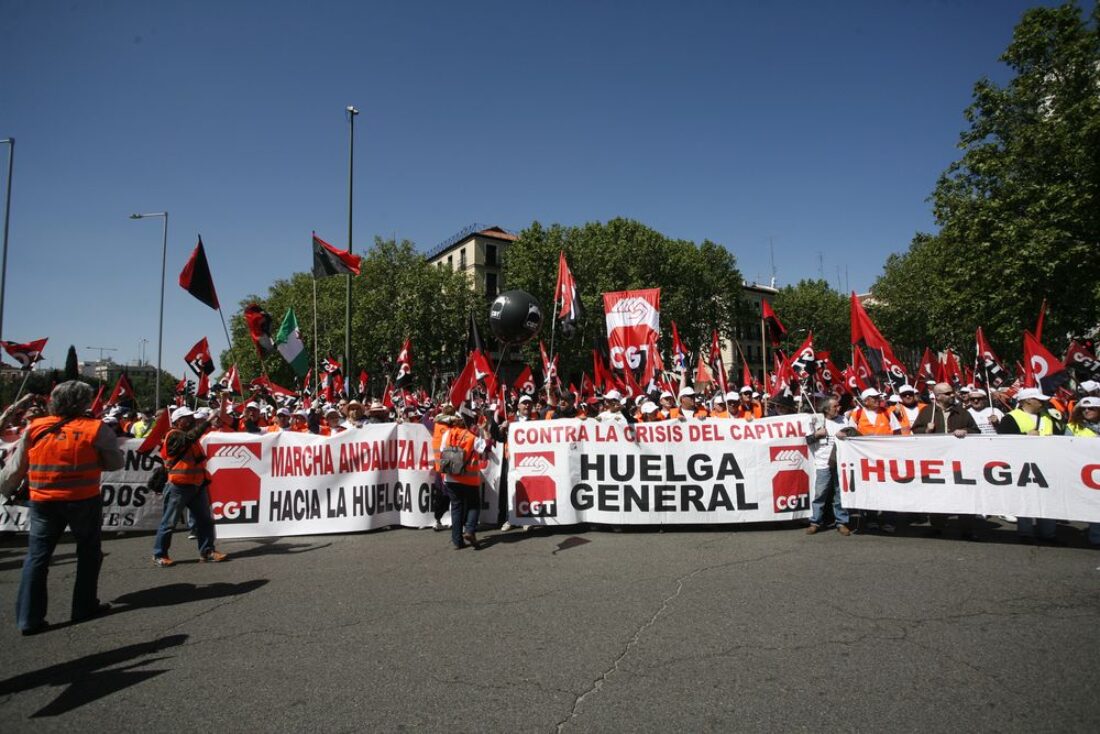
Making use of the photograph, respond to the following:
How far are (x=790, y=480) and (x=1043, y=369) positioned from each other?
18.3 feet

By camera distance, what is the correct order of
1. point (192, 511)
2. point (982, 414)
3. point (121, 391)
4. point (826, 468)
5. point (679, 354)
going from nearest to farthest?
point (192, 511)
point (826, 468)
point (982, 414)
point (121, 391)
point (679, 354)

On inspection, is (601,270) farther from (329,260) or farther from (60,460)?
(60,460)

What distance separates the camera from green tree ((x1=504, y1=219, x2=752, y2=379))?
44438mm

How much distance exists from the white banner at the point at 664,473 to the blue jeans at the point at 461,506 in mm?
1084

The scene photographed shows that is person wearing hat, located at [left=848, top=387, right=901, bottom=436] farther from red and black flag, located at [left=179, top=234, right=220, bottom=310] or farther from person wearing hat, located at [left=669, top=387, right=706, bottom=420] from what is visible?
red and black flag, located at [left=179, top=234, right=220, bottom=310]

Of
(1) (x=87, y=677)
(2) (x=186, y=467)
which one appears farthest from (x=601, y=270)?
(1) (x=87, y=677)

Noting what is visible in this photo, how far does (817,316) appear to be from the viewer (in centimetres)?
6550

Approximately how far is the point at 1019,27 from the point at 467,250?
171ft

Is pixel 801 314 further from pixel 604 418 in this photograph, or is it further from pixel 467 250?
pixel 604 418

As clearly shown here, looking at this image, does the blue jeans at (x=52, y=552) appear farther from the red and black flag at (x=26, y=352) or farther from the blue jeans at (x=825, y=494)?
the red and black flag at (x=26, y=352)

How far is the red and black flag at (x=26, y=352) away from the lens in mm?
13195

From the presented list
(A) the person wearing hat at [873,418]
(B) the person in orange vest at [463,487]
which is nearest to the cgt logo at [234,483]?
(B) the person in orange vest at [463,487]

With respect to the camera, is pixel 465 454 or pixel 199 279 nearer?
pixel 465 454

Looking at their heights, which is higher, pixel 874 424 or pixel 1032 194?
pixel 1032 194
